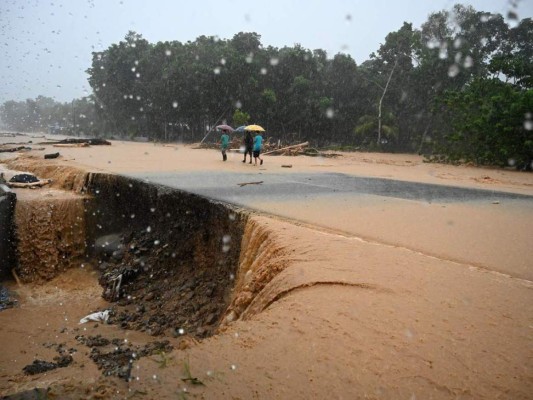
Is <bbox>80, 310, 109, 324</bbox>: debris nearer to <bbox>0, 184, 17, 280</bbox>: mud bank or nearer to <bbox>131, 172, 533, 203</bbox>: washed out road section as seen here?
<bbox>131, 172, 533, 203</bbox>: washed out road section

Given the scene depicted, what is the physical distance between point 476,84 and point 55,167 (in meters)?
20.3

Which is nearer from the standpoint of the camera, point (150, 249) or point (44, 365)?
point (44, 365)

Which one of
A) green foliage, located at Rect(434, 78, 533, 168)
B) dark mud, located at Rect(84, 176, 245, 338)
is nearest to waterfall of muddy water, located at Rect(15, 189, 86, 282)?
dark mud, located at Rect(84, 176, 245, 338)

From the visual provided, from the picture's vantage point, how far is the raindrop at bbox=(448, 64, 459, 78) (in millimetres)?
28611

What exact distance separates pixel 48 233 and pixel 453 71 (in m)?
30.2

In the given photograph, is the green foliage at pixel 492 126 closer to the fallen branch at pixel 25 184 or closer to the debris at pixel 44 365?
the debris at pixel 44 365

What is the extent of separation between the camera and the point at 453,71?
2873cm

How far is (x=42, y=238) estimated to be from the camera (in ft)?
28.2

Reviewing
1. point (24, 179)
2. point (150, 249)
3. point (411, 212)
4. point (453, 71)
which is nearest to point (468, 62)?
point (453, 71)

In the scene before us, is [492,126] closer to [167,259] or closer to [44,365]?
[167,259]

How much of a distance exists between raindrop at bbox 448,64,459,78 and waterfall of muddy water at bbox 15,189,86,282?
95.5 ft

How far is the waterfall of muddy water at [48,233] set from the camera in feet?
27.3

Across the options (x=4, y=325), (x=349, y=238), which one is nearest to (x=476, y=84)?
(x=349, y=238)

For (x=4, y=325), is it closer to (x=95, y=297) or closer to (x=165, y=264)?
(x=95, y=297)
